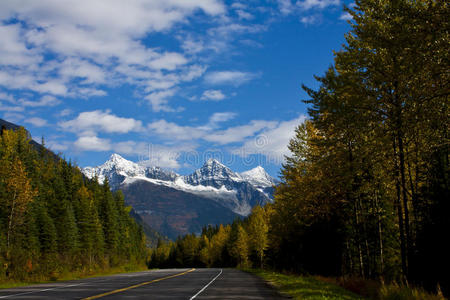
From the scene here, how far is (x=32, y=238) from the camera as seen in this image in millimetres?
55250

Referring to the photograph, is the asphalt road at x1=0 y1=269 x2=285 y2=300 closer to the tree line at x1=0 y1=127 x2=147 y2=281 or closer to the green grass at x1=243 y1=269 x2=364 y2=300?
the green grass at x1=243 y1=269 x2=364 y2=300

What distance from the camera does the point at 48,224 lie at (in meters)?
59.0

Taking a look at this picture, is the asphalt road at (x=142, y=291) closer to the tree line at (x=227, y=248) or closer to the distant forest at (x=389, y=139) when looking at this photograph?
the distant forest at (x=389, y=139)

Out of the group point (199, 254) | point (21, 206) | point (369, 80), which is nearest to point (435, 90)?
point (369, 80)

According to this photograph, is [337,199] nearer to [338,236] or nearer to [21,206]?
[338,236]

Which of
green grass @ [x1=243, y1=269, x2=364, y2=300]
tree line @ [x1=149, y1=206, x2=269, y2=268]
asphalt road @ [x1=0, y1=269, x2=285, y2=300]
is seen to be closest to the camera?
asphalt road @ [x1=0, y1=269, x2=285, y2=300]

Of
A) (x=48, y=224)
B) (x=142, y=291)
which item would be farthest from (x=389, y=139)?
(x=48, y=224)

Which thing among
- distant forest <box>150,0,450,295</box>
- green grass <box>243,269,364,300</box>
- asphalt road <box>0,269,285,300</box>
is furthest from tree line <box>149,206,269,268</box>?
asphalt road <box>0,269,285,300</box>

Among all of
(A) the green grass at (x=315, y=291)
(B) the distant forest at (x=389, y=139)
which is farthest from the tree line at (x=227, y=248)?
(A) the green grass at (x=315, y=291)

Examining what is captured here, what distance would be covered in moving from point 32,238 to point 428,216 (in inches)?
2081

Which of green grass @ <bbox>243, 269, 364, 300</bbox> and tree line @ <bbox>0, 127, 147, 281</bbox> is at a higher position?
tree line @ <bbox>0, 127, 147, 281</bbox>

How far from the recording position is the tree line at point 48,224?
3472 cm

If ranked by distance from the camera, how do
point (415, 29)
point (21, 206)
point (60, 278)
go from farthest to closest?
point (21, 206), point (60, 278), point (415, 29)

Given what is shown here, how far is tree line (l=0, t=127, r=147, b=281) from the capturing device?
34719 millimetres
